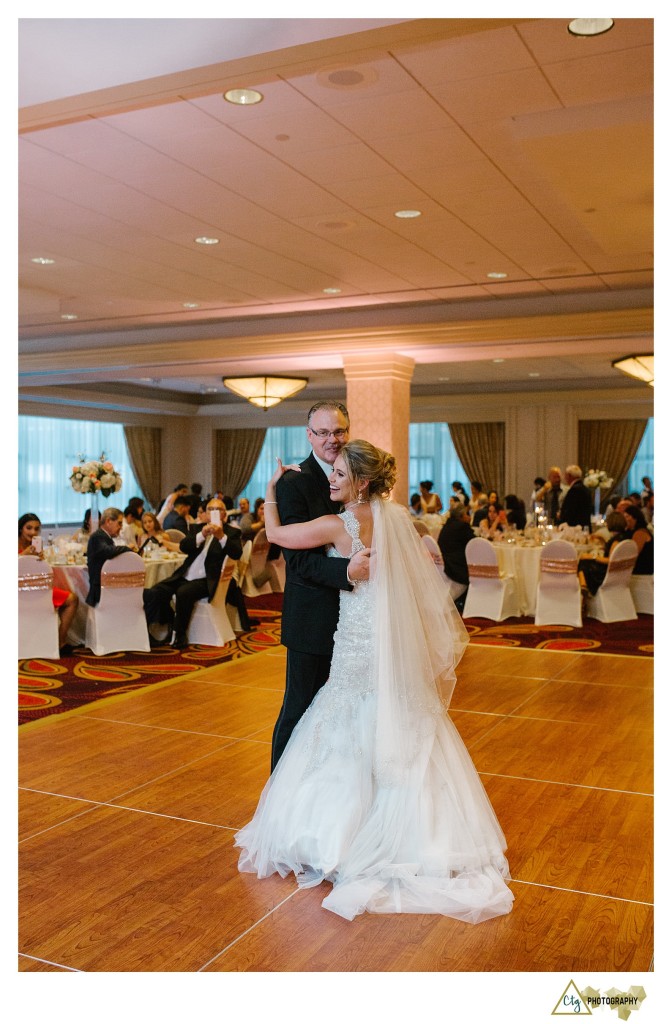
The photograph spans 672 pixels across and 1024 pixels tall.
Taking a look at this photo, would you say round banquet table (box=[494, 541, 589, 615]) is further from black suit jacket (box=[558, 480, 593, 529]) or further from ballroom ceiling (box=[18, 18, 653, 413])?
ballroom ceiling (box=[18, 18, 653, 413])

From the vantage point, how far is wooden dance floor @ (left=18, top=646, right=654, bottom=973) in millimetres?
2760

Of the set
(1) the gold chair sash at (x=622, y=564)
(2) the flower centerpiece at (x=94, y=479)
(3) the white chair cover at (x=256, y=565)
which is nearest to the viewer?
(2) the flower centerpiece at (x=94, y=479)

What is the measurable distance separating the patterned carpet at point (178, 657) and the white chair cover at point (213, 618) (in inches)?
4.0

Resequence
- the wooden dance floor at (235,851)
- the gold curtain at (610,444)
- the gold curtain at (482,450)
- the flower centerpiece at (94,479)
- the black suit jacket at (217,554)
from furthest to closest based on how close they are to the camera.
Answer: the gold curtain at (482,450), the gold curtain at (610,444), the flower centerpiece at (94,479), the black suit jacket at (217,554), the wooden dance floor at (235,851)

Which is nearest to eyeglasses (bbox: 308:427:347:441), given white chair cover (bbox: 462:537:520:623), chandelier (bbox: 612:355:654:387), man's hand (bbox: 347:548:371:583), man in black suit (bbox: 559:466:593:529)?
man's hand (bbox: 347:548:371:583)

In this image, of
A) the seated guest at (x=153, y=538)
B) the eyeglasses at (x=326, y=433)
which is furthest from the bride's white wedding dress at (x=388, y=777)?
the seated guest at (x=153, y=538)

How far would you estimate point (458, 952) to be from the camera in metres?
2.73

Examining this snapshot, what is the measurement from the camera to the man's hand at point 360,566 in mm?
3256

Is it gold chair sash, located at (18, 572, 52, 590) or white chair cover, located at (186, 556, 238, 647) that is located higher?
gold chair sash, located at (18, 572, 52, 590)

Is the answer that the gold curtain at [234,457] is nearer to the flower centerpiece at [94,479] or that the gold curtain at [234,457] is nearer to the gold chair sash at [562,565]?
the flower centerpiece at [94,479]

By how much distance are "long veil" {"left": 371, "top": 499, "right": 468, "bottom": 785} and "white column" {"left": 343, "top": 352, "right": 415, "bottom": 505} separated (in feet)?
26.6

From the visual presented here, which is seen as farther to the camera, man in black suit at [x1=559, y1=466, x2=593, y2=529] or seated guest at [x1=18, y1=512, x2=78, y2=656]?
man in black suit at [x1=559, y1=466, x2=593, y2=529]

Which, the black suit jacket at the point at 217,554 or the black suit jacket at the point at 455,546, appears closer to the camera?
the black suit jacket at the point at 217,554
